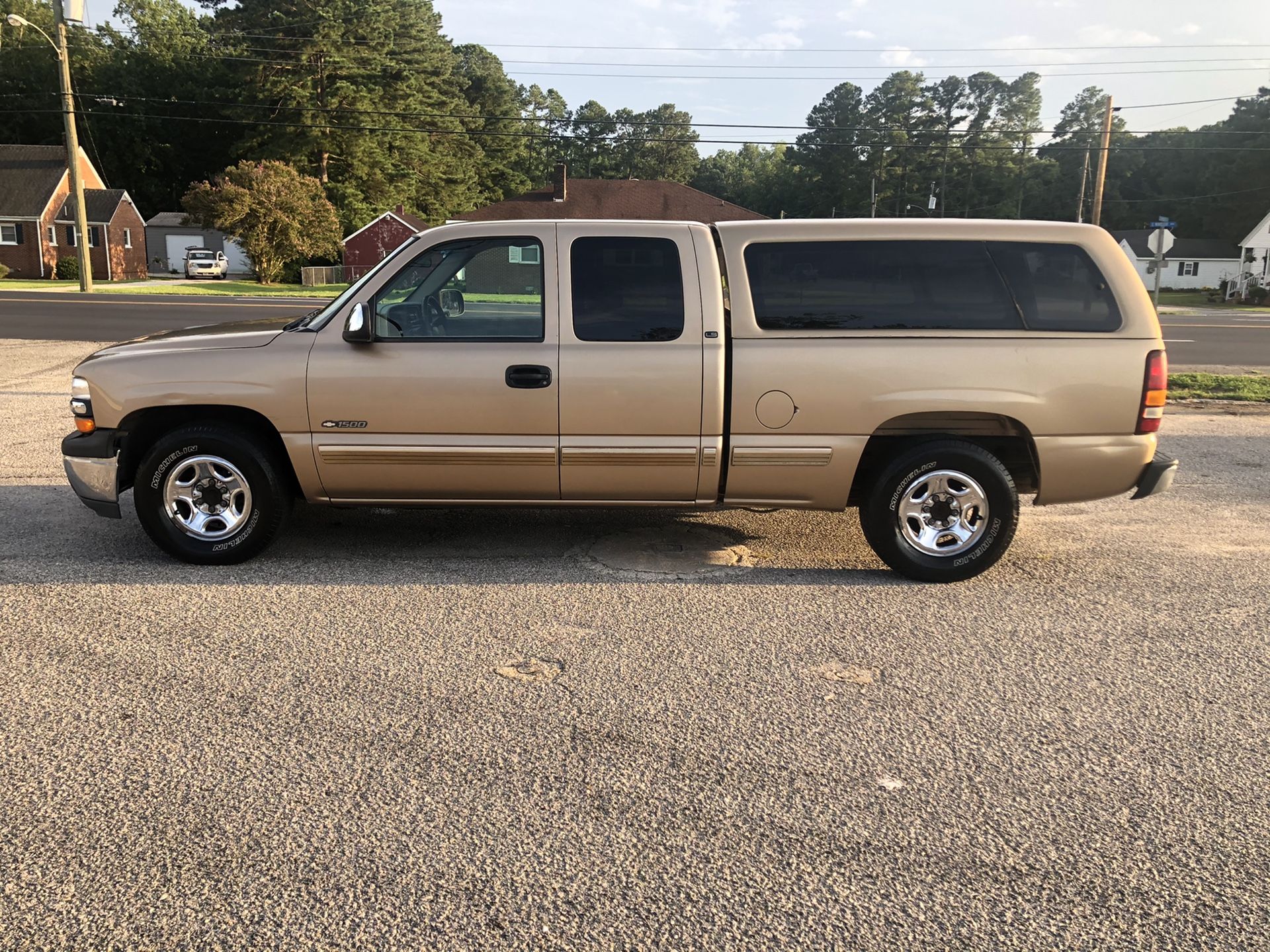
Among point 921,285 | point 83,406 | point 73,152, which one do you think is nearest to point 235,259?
point 73,152

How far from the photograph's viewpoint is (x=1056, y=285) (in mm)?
5559

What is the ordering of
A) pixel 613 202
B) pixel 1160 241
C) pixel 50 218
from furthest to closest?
1. pixel 50 218
2. pixel 613 202
3. pixel 1160 241

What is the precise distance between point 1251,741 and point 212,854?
382 centimetres

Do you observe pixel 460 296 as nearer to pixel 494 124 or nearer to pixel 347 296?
pixel 347 296

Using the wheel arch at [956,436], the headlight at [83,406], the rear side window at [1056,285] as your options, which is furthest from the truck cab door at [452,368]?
the rear side window at [1056,285]

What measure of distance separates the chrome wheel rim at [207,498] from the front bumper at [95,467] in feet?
1.18

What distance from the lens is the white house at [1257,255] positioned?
214 feet

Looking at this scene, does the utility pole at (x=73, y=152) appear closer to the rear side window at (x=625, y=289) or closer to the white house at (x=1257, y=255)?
the rear side window at (x=625, y=289)

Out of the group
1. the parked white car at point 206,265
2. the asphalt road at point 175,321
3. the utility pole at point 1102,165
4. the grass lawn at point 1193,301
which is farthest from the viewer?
the parked white car at point 206,265

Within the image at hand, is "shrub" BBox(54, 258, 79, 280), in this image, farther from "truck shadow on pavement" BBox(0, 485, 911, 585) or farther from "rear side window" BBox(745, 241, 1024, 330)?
"rear side window" BBox(745, 241, 1024, 330)

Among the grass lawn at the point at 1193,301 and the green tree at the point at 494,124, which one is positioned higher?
the green tree at the point at 494,124

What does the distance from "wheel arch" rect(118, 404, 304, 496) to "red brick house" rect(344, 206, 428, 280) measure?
52527 mm

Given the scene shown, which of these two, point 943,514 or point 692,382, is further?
point 943,514

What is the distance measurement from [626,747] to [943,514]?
9.32ft
